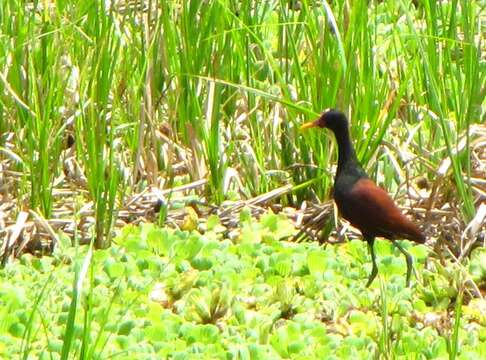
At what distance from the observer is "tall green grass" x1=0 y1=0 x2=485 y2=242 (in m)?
5.48

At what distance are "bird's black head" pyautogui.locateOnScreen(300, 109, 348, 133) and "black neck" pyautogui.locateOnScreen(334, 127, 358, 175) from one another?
0.02 meters

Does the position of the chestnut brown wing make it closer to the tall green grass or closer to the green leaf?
the green leaf

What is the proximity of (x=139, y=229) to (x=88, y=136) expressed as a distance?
49 centimetres

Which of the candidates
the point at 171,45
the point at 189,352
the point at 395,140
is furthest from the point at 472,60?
the point at 189,352

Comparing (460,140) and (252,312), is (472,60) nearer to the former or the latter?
(460,140)

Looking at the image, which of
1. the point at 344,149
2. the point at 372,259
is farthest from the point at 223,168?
the point at 372,259

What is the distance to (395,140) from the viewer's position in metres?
6.17

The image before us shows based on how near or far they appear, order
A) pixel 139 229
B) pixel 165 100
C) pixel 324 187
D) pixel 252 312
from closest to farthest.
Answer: pixel 252 312 → pixel 139 229 → pixel 324 187 → pixel 165 100

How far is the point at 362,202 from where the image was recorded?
5199 millimetres

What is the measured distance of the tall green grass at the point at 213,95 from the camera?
5.48 meters

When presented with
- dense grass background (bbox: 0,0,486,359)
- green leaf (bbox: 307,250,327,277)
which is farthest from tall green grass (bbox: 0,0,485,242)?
green leaf (bbox: 307,250,327,277)

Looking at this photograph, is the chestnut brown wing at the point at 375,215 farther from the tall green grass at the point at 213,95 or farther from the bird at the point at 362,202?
the tall green grass at the point at 213,95

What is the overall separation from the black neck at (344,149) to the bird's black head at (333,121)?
2cm

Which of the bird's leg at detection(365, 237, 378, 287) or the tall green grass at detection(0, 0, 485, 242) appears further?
the tall green grass at detection(0, 0, 485, 242)
